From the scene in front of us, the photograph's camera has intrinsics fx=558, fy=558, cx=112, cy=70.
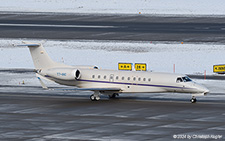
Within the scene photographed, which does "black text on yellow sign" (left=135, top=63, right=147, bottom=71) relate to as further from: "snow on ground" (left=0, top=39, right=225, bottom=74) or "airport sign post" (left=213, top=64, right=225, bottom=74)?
"airport sign post" (left=213, top=64, right=225, bottom=74)

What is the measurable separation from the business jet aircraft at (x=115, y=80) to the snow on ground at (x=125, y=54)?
15151mm

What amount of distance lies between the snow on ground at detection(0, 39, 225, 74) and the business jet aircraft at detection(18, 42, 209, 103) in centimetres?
1515

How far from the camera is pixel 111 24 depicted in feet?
304

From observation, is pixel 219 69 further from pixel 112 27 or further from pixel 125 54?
pixel 112 27

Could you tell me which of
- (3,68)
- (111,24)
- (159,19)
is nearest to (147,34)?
(111,24)

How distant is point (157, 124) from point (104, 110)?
20.3 ft

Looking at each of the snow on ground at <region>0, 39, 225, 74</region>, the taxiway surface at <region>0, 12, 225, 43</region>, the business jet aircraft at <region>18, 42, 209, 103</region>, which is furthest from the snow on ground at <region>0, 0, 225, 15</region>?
the business jet aircraft at <region>18, 42, 209, 103</region>

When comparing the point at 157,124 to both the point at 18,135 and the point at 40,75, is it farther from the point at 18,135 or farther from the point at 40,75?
the point at 40,75

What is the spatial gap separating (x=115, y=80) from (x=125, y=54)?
2355 centimetres

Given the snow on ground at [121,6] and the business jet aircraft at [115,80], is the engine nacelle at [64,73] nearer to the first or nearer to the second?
the business jet aircraft at [115,80]

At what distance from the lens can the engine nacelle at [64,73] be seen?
4519 centimetres

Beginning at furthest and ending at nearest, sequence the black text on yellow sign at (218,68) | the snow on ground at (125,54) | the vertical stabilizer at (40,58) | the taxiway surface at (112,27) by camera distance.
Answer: the taxiway surface at (112,27)
the snow on ground at (125,54)
the black text on yellow sign at (218,68)
the vertical stabilizer at (40,58)

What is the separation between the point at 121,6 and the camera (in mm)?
124062

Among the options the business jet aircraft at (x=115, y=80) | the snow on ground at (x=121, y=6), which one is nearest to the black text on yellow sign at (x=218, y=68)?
the business jet aircraft at (x=115, y=80)
